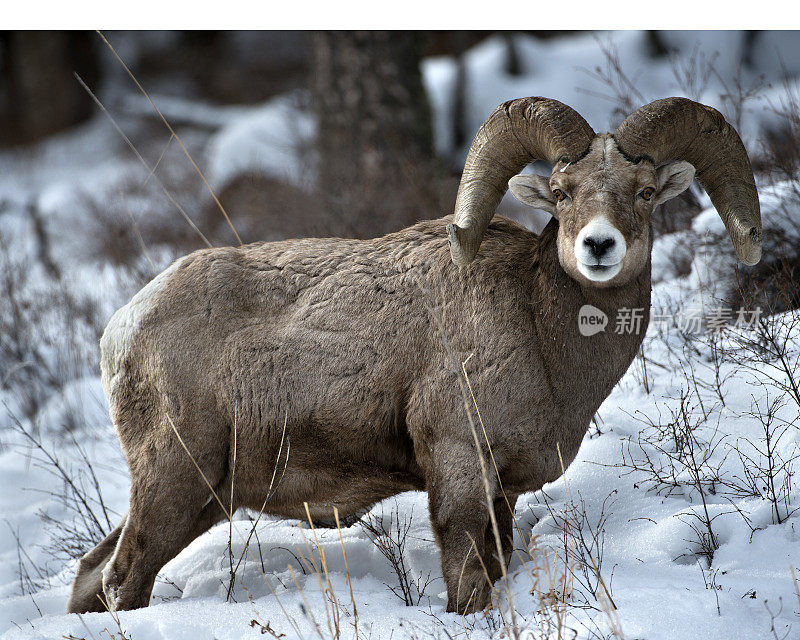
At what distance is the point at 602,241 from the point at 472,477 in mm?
1207

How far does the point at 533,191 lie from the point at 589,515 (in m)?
1.78

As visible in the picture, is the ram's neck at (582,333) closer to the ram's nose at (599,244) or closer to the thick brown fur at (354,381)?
the thick brown fur at (354,381)

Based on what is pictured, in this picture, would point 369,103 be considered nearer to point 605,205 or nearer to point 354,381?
point 354,381

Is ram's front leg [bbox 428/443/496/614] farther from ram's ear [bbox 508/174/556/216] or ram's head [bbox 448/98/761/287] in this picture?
ram's ear [bbox 508/174/556/216]

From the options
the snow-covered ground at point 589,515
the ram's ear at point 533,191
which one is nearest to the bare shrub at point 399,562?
the snow-covered ground at point 589,515

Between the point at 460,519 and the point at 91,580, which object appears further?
the point at 91,580

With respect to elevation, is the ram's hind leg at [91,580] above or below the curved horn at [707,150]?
below

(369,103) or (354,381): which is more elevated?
(369,103)

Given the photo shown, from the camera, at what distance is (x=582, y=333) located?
12.6 feet

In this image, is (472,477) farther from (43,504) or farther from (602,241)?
(43,504)

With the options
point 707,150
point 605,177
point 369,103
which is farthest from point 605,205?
point 369,103

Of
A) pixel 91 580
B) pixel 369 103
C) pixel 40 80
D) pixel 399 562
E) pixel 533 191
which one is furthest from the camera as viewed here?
pixel 40 80

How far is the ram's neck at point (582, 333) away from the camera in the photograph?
3805 mm
